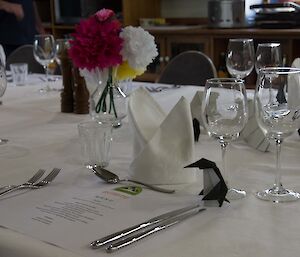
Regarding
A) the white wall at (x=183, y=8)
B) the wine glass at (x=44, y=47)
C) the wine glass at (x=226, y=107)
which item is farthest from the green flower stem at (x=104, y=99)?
the white wall at (x=183, y=8)

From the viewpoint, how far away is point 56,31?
4.62m

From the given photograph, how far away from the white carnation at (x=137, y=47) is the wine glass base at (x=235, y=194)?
0.48 m

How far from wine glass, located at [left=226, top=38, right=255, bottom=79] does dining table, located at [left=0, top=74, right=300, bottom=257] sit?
502 millimetres

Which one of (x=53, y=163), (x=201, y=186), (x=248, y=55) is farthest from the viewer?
(x=248, y=55)

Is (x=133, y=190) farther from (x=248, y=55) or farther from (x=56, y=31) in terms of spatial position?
(x=56, y=31)

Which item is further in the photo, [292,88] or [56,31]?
[56,31]

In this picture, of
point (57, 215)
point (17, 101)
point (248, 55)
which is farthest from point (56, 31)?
point (57, 215)

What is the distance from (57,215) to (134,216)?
117mm

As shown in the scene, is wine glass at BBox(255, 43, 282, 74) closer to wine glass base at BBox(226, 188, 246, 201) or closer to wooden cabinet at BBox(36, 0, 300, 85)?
wine glass base at BBox(226, 188, 246, 201)

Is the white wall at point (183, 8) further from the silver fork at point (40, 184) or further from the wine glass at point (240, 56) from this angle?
the silver fork at point (40, 184)

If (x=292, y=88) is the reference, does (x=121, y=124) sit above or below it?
below

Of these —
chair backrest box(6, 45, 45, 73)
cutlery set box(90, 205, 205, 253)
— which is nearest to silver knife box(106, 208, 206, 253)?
cutlery set box(90, 205, 205, 253)

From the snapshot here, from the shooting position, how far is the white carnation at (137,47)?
129cm

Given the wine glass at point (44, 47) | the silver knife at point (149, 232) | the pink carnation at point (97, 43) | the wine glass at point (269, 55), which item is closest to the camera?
the silver knife at point (149, 232)
